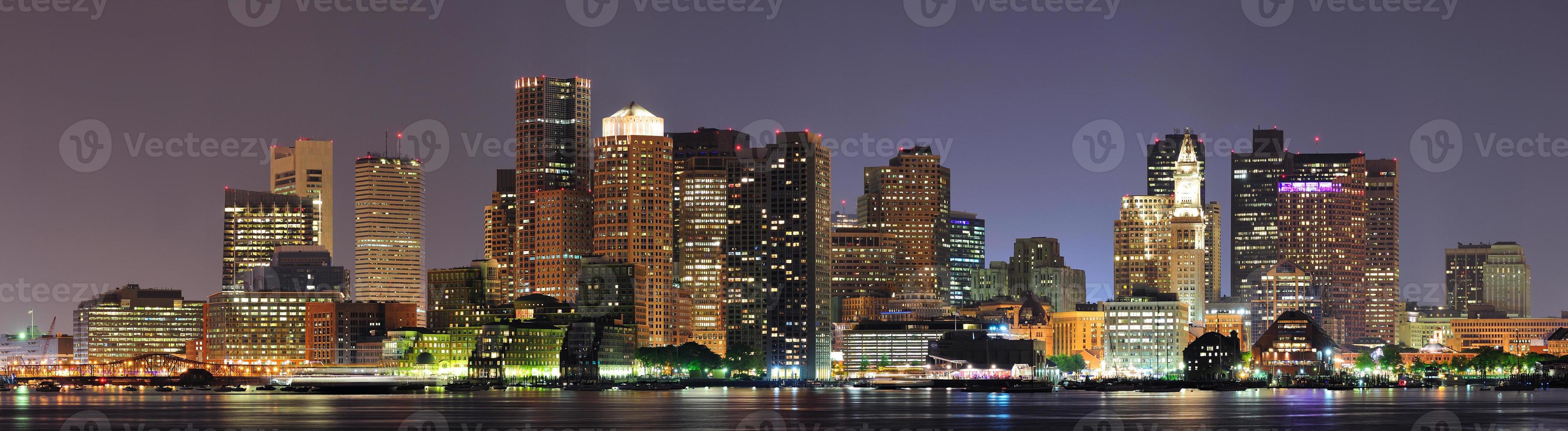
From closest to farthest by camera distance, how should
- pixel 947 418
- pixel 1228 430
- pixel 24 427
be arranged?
pixel 1228 430 → pixel 24 427 → pixel 947 418

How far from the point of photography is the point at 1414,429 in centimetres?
15825

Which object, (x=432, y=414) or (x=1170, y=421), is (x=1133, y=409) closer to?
A: (x=1170, y=421)

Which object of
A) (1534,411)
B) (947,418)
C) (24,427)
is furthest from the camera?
(1534,411)

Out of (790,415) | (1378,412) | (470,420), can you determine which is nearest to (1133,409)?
(1378,412)

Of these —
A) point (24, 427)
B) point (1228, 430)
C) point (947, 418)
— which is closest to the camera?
point (1228, 430)

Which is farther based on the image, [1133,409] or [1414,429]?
[1133,409]

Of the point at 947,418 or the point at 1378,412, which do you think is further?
the point at 1378,412

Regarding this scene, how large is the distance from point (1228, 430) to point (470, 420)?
66516mm

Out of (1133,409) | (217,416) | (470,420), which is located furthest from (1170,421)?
(217,416)

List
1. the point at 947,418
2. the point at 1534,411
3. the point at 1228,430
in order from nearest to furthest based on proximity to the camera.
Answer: the point at 1228,430 → the point at 947,418 → the point at 1534,411

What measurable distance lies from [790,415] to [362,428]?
1638 inches

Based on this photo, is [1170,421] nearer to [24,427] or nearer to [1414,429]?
A: [1414,429]

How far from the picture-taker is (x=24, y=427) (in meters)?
165

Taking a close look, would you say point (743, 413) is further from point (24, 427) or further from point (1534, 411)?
point (1534, 411)
